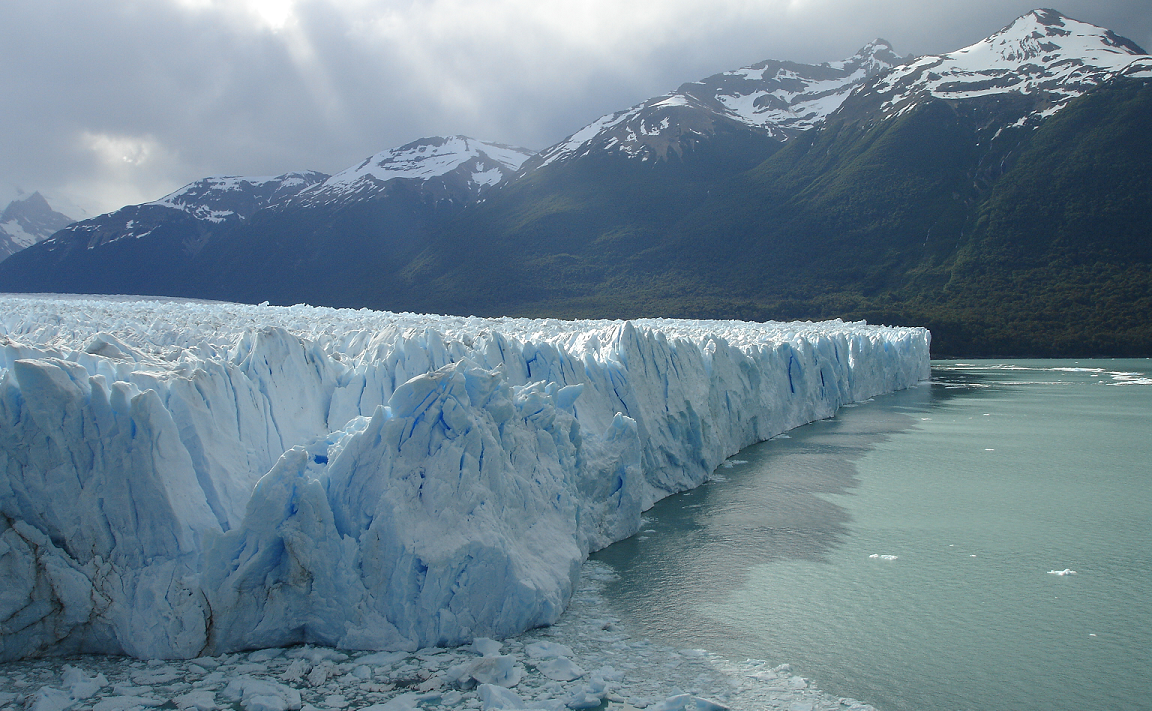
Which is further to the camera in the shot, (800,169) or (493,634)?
(800,169)

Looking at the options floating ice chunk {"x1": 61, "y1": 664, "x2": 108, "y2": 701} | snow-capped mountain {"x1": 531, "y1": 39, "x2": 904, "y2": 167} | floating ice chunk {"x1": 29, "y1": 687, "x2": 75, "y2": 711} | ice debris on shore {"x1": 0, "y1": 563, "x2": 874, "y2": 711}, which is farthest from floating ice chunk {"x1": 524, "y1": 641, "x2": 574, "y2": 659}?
snow-capped mountain {"x1": 531, "y1": 39, "x2": 904, "y2": 167}

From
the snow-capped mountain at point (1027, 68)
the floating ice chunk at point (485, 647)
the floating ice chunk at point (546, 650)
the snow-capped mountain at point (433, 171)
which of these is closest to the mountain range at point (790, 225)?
the snow-capped mountain at point (1027, 68)

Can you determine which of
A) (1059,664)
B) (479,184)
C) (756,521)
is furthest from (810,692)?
(479,184)

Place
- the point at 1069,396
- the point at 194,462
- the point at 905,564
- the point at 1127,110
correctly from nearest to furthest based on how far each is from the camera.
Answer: the point at 194,462 → the point at 905,564 → the point at 1069,396 → the point at 1127,110

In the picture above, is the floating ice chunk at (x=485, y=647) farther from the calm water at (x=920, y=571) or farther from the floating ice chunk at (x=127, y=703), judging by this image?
the floating ice chunk at (x=127, y=703)

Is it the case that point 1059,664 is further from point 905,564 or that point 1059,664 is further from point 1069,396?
point 1069,396

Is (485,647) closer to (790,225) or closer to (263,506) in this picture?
(263,506)

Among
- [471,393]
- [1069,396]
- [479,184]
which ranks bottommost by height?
[1069,396]
